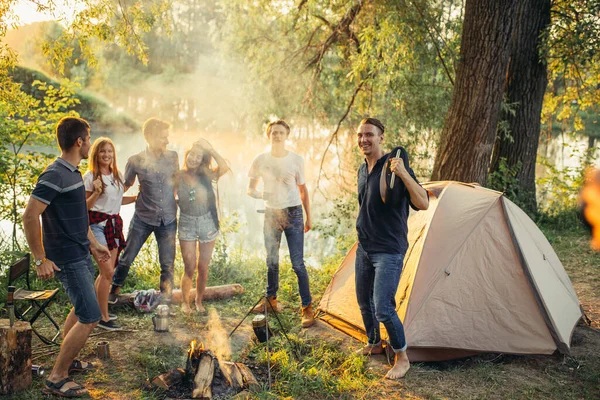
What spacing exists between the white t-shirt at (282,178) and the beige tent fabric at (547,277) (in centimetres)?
189

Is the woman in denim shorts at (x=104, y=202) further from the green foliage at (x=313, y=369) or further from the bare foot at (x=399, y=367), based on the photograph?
the bare foot at (x=399, y=367)

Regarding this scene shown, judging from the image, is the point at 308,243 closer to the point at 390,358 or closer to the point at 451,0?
the point at 451,0

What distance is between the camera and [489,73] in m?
6.02

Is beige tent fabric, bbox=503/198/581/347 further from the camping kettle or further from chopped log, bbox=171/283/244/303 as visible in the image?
the camping kettle

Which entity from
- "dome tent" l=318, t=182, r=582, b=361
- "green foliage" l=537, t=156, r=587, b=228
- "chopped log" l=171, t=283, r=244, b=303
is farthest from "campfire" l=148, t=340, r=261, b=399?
"green foliage" l=537, t=156, r=587, b=228

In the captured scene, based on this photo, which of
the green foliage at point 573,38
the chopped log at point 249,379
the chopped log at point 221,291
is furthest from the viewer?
the green foliage at point 573,38

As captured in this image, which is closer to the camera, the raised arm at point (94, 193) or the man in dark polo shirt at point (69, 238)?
the man in dark polo shirt at point (69, 238)

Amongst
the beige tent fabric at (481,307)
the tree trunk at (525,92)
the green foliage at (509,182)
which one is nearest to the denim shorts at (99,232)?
the beige tent fabric at (481,307)

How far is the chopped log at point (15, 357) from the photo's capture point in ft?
10.8

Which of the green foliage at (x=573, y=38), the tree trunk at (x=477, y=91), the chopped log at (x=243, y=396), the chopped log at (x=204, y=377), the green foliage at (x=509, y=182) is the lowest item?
the chopped log at (x=243, y=396)

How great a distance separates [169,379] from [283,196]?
6.36ft

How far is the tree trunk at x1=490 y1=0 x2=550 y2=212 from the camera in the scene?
8.13 m

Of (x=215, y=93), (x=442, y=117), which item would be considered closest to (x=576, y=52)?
(x=442, y=117)

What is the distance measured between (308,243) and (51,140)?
577 centimetres
